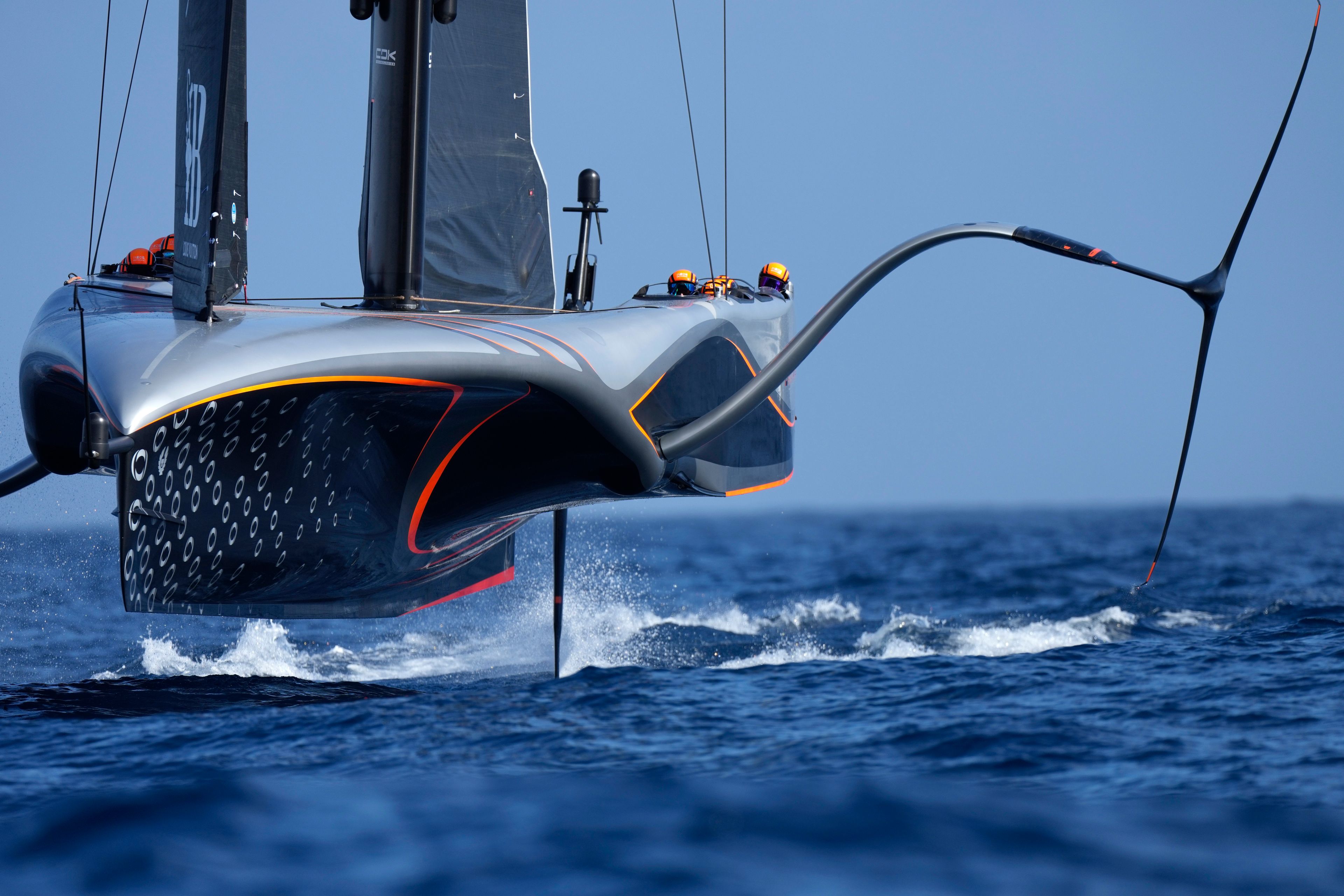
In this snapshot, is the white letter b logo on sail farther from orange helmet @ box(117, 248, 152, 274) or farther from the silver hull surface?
orange helmet @ box(117, 248, 152, 274)

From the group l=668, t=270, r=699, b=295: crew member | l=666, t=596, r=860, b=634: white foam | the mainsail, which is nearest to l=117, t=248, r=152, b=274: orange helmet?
the mainsail

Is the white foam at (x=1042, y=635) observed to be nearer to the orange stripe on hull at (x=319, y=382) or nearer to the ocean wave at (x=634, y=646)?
the ocean wave at (x=634, y=646)

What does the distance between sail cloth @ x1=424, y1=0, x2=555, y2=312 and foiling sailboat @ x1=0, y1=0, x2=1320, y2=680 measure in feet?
0.04

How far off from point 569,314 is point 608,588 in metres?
8.44

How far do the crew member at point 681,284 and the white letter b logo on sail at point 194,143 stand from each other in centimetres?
253

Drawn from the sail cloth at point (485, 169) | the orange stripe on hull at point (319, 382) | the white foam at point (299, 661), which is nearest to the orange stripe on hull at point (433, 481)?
the orange stripe on hull at point (319, 382)

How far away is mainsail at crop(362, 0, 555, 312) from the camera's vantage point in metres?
7.22

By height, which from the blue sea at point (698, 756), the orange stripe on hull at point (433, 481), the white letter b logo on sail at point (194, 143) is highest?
the white letter b logo on sail at point (194, 143)

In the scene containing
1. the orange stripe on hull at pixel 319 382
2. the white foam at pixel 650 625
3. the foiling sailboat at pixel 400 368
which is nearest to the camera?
the orange stripe on hull at pixel 319 382

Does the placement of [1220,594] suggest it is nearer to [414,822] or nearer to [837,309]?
[837,309]

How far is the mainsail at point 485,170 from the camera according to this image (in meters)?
7.22

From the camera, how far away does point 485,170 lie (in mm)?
7371

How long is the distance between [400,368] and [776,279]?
3383 mm

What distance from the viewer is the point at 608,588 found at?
45.5 feet
